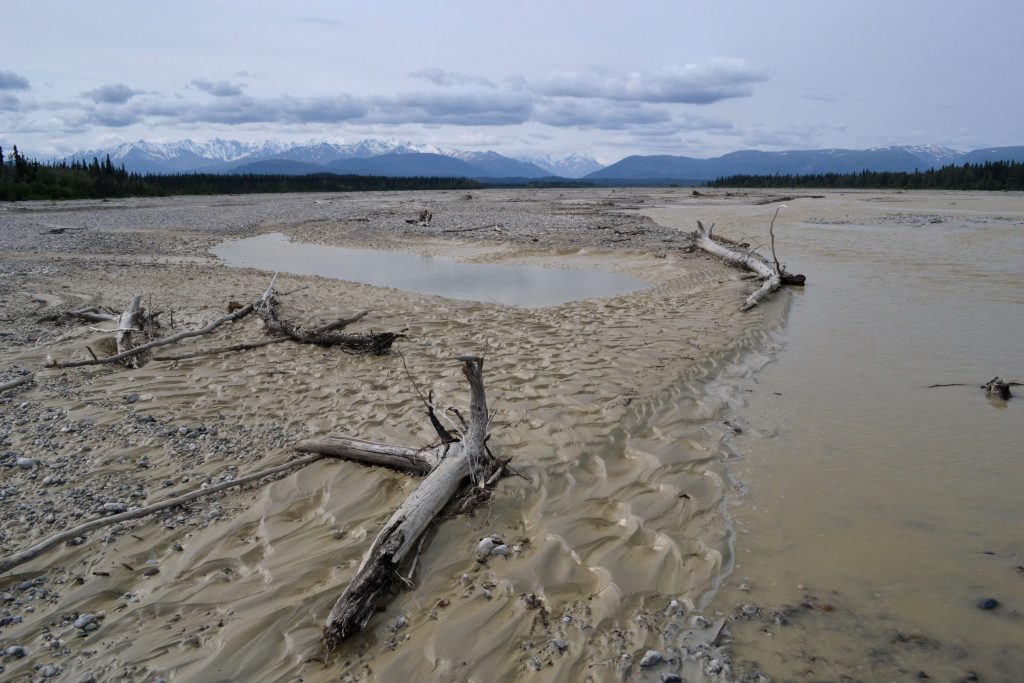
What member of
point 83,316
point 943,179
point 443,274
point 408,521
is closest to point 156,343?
point 83,316

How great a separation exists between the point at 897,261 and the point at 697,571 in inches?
662

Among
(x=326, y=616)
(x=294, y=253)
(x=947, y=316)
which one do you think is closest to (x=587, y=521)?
(x=326, y=616)

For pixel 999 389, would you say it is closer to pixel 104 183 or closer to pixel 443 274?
pixel 443 274

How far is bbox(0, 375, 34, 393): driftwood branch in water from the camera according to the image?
683cm

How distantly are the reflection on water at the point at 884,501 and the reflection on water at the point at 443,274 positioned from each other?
514 centimetres

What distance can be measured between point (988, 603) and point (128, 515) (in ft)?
18.4

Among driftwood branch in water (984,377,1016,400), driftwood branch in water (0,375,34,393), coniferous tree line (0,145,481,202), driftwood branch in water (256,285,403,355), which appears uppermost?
coniferous tree line (0,145,481,202)

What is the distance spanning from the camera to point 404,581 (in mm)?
3707

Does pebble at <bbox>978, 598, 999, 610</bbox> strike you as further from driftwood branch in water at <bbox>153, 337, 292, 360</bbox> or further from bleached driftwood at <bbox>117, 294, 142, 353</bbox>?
bleached driftwood at <bbox>117, 294, 142, 353</bbox>

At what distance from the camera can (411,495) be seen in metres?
4.32

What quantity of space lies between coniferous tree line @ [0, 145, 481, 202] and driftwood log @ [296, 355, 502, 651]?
56.3 metres

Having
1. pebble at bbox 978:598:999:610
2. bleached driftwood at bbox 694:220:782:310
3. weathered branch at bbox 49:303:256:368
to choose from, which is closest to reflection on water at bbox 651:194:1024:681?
pebble at bbox 978:598:999:610

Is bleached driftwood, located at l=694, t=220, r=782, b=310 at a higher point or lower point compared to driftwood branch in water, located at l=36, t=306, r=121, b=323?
higher

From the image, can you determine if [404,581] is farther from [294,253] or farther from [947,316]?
[294,253]
